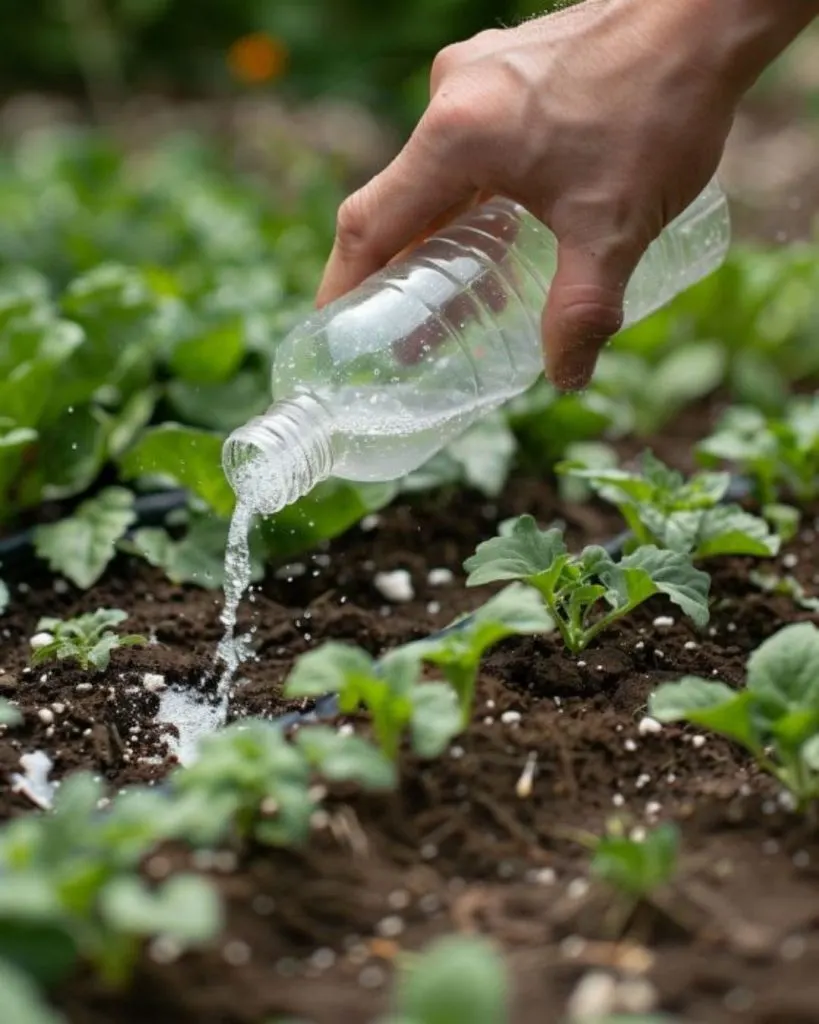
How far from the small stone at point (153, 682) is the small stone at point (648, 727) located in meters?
0.62

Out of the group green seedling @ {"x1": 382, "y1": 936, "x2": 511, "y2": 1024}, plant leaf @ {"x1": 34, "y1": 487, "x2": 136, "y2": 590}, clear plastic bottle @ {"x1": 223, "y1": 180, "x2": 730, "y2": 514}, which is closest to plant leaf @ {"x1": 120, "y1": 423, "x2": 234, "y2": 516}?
plant leaf @ {"x1": 34, "y1": 487, "x2": 136, "y2": 590}

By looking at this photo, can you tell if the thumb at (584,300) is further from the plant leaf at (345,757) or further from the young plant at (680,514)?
the plant leaf at (345,757)

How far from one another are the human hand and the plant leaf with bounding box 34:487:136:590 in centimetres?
74

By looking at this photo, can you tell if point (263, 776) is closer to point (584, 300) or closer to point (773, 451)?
point (584, 300)

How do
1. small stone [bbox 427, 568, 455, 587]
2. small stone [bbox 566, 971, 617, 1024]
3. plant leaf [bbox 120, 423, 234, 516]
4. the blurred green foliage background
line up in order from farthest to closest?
the blurred green foliage background
small stone [bbox 427, 568, 455, 587]
plant leaf [bbox 120, 423, 234, 516]
small stone [bbox 566, 971, 617, 1024]

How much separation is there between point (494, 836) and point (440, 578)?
865 millimetres

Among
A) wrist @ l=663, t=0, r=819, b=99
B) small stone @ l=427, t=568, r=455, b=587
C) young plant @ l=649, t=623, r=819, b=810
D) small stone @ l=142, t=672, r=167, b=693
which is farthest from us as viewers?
small stone @ l=427, t=568, r=455, b=587

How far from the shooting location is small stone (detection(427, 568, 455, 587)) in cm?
237

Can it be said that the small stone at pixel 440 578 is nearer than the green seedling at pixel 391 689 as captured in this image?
No

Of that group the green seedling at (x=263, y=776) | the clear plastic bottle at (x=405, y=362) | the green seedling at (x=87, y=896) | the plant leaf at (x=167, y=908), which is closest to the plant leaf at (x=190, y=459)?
the clear plastic bottle at (x=405, y=362)

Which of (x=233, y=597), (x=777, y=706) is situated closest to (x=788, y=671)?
(x=777, y=706)

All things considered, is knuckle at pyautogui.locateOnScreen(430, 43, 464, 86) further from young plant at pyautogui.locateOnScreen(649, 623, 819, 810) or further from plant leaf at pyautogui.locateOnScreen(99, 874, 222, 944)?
plant leaf at pyautogui.locateOnScreen(99, 874, 222, 944)

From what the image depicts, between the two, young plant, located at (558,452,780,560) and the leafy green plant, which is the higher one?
the leafy green plant

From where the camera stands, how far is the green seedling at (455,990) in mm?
1092
